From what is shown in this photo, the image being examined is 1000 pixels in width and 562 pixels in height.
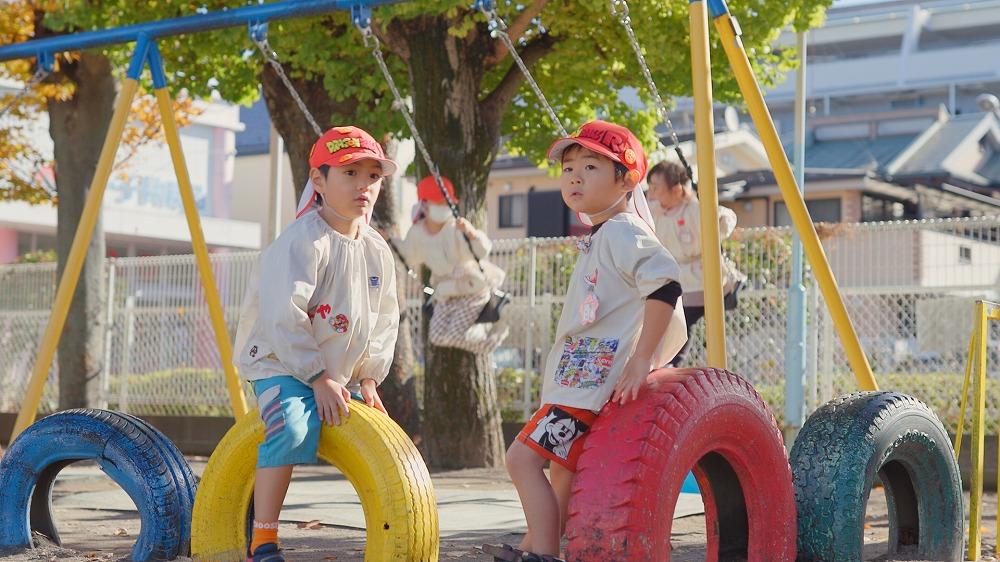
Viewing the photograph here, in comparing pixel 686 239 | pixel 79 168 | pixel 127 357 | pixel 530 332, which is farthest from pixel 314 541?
pixel 127 357

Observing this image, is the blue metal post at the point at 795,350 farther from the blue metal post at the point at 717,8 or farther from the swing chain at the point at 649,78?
the blue metal post at the point at 717,8

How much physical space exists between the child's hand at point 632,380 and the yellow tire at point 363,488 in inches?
28.8

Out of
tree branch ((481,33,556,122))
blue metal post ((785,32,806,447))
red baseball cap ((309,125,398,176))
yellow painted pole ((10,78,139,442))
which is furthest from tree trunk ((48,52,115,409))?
red baseball cap ((309,125,398,176))

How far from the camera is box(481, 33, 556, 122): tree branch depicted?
10.1 metres

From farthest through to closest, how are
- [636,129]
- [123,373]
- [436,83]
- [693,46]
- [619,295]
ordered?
[123,373] < [636,129] < [436,83] < [693,46] < [619,295]

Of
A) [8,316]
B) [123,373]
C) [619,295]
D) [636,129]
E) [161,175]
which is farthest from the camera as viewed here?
[161,175]

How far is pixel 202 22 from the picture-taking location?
7020 millimetres

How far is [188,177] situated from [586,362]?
12.6ft

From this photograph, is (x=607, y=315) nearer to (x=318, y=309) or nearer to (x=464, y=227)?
(x=318, y=309)

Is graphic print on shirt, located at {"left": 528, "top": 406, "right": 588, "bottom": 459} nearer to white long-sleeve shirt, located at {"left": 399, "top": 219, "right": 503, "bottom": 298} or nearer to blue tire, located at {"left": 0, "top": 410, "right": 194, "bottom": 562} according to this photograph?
blue tire, located at {"left": 0, "top": 410, "right": 194, "bottom": 562}

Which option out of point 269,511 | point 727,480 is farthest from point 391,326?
point 727,480

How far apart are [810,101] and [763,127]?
42.2 metres

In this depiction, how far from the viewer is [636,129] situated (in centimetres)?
1223

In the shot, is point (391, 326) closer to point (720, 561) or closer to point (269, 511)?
point (269, 511)
